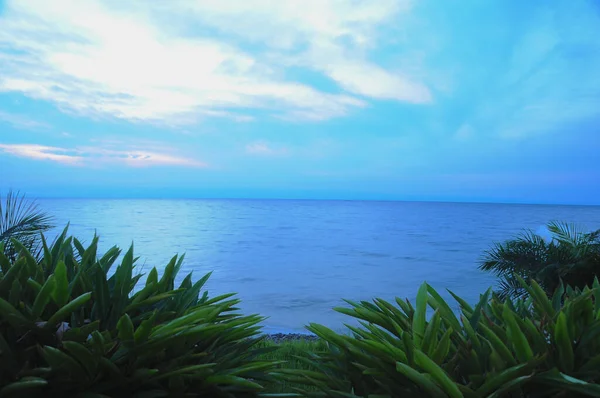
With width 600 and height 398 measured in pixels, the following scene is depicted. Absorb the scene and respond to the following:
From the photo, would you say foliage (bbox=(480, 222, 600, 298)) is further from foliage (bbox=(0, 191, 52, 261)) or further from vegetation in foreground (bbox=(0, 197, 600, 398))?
foliage (bbox=(0, 191, 52, 261))

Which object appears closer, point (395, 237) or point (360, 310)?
point (360, 310)

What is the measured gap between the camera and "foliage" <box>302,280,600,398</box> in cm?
147

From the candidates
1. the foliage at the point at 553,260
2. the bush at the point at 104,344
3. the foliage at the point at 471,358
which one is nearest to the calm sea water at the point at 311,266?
the foliage at the point at 553,260

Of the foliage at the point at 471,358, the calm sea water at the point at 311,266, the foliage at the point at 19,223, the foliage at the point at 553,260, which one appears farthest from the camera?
the calm sea water at the point at 311,266

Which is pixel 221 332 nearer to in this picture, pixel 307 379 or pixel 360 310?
pixel 307 379

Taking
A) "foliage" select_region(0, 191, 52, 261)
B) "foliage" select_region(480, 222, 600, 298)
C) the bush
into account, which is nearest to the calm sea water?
"foliage" select_region(0, 191, 52, 261)

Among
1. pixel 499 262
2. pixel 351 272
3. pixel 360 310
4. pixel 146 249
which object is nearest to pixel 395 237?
pixel 351 272

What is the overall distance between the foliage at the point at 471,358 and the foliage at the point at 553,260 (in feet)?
15.1

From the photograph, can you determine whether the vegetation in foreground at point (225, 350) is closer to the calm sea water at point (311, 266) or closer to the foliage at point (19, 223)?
the foliage at point (19, 223)

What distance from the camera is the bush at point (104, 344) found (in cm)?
147

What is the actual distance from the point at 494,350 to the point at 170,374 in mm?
1111

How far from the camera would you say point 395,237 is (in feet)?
85.3

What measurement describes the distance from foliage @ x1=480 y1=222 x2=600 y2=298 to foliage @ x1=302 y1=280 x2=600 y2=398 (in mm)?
4613

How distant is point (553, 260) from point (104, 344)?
6.52 meters
